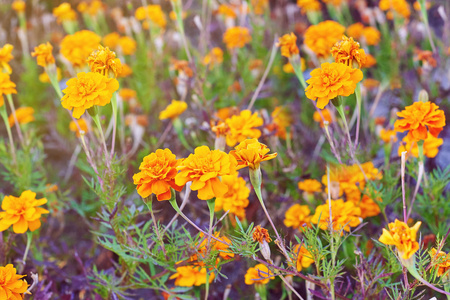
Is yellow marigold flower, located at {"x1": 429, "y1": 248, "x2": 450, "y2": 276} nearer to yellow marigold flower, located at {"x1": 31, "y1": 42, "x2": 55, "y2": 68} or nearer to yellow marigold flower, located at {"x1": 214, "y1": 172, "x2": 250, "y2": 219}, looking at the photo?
yellow marigold flower, located at {"x1": 214, "y1": 172, "x2": 250, "y2": 219}

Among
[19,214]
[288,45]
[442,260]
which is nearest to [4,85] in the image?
[19,214]

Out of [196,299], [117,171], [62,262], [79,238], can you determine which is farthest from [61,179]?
[196,299]

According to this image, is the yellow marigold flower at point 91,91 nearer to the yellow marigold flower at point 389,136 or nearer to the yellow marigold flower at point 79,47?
the yellow marigold flower at point 79,47

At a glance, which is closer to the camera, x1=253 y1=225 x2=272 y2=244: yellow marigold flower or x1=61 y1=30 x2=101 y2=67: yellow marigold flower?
x1=253 y1=225 x2=272 y2=244: yellow marigold flower

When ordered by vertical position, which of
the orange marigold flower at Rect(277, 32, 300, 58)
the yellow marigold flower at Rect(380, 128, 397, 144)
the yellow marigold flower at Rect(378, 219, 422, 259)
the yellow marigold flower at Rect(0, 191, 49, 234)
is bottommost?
the yellow marigold flower at Rect(380, 128, 397, 144)

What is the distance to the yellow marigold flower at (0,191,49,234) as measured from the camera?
1.23 meters

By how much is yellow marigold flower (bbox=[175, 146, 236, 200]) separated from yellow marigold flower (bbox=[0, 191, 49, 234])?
1.85 feet

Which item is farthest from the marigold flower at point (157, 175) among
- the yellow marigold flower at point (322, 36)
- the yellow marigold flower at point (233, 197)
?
the yellow marigold flower at point (322, 36)

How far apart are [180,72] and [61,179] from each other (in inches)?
37.2

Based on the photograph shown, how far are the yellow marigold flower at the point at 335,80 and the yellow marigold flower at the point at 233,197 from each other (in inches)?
14.7

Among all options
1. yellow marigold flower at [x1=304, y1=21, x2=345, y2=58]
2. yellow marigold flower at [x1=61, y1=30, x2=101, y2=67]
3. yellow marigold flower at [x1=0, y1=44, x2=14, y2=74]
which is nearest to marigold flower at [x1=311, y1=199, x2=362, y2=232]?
yellow marigold flower at [x1=304, y1=21, x2=345, y2=58]

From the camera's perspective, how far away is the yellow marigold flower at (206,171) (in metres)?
0.94

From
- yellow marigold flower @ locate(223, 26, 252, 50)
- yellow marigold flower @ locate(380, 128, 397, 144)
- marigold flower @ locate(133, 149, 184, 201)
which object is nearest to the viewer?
marigold flower @ locate(133, 149, 184, 201)

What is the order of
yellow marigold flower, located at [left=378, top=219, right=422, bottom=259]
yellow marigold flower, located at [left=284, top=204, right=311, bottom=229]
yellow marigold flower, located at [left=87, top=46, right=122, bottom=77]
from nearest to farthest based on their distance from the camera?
1. yellow marigold flower, located at [left=378, top=219, right=422, bottom=259]
2. yellow marigold flower, located at [left=87, top=46, right=122, bottom=77]
3. yellow marigold flower, located at [left=284, top=204, right=311, bottom=229]
